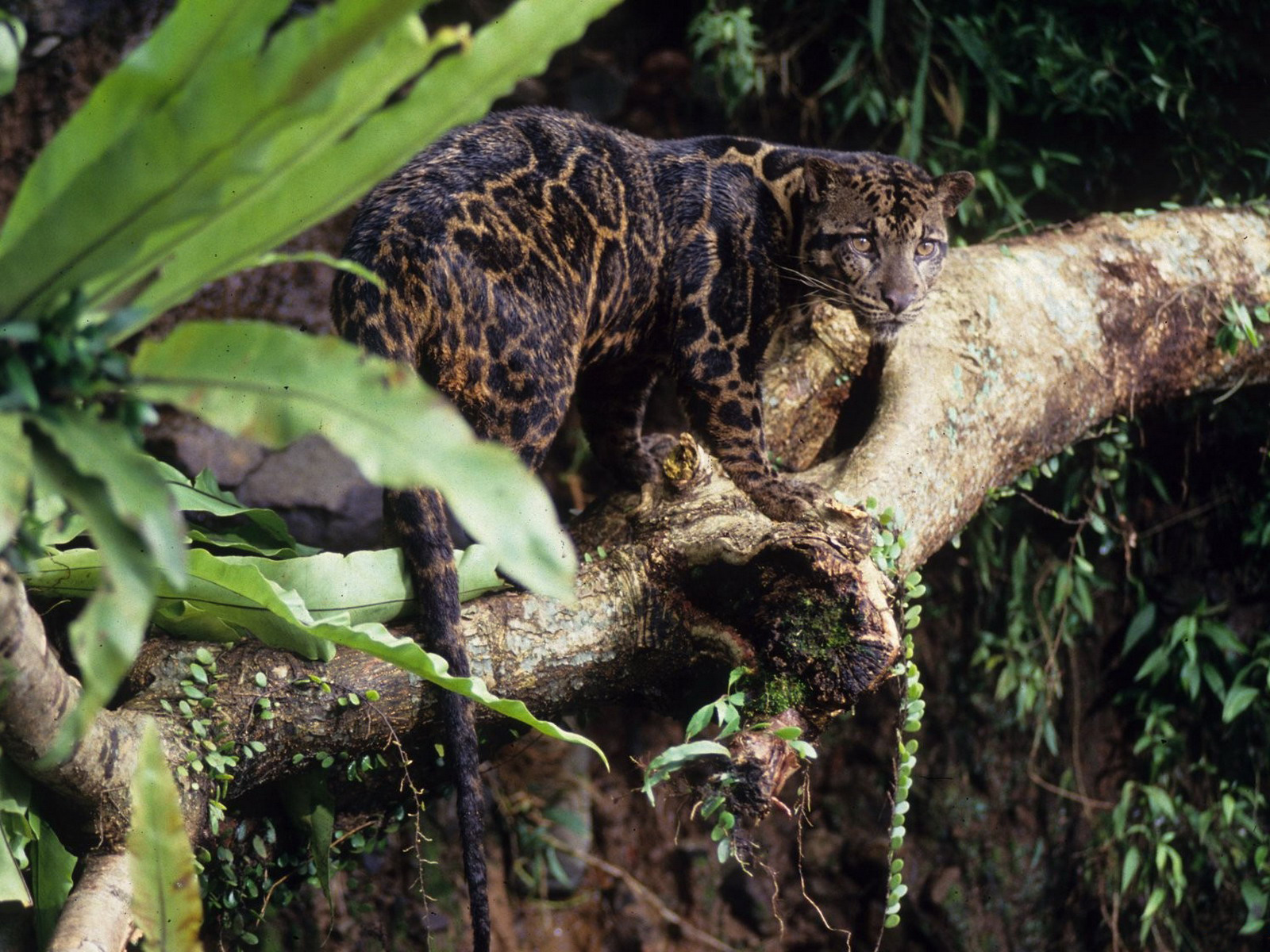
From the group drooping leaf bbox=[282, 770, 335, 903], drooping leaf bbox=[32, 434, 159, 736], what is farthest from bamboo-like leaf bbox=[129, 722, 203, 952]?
drooping leaf bbox=[282, 770, 335, 903]

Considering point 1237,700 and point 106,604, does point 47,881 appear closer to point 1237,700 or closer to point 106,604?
point 106,604

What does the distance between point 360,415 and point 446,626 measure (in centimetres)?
110

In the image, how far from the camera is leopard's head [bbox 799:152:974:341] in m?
2.72

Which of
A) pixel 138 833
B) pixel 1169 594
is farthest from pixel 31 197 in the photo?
pixel 1169 594

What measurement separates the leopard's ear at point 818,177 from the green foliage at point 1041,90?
119 centimetres

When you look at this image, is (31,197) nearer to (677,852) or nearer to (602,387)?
(602,387)

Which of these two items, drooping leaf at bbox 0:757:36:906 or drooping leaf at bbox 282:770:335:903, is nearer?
drooping leaf at bbox 0:757:36:906

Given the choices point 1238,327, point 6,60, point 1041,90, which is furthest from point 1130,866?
point 6,60

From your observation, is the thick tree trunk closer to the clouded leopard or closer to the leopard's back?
the clouded leopard

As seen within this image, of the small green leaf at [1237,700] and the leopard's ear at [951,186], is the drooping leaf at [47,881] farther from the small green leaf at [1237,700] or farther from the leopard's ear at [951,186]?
the small green leaf at [1237,700]

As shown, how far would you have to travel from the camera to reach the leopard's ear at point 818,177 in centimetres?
271

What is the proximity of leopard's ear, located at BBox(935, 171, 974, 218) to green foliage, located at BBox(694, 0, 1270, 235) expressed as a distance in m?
0.90

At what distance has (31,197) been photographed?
1.16 m

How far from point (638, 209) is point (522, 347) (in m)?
0.56
